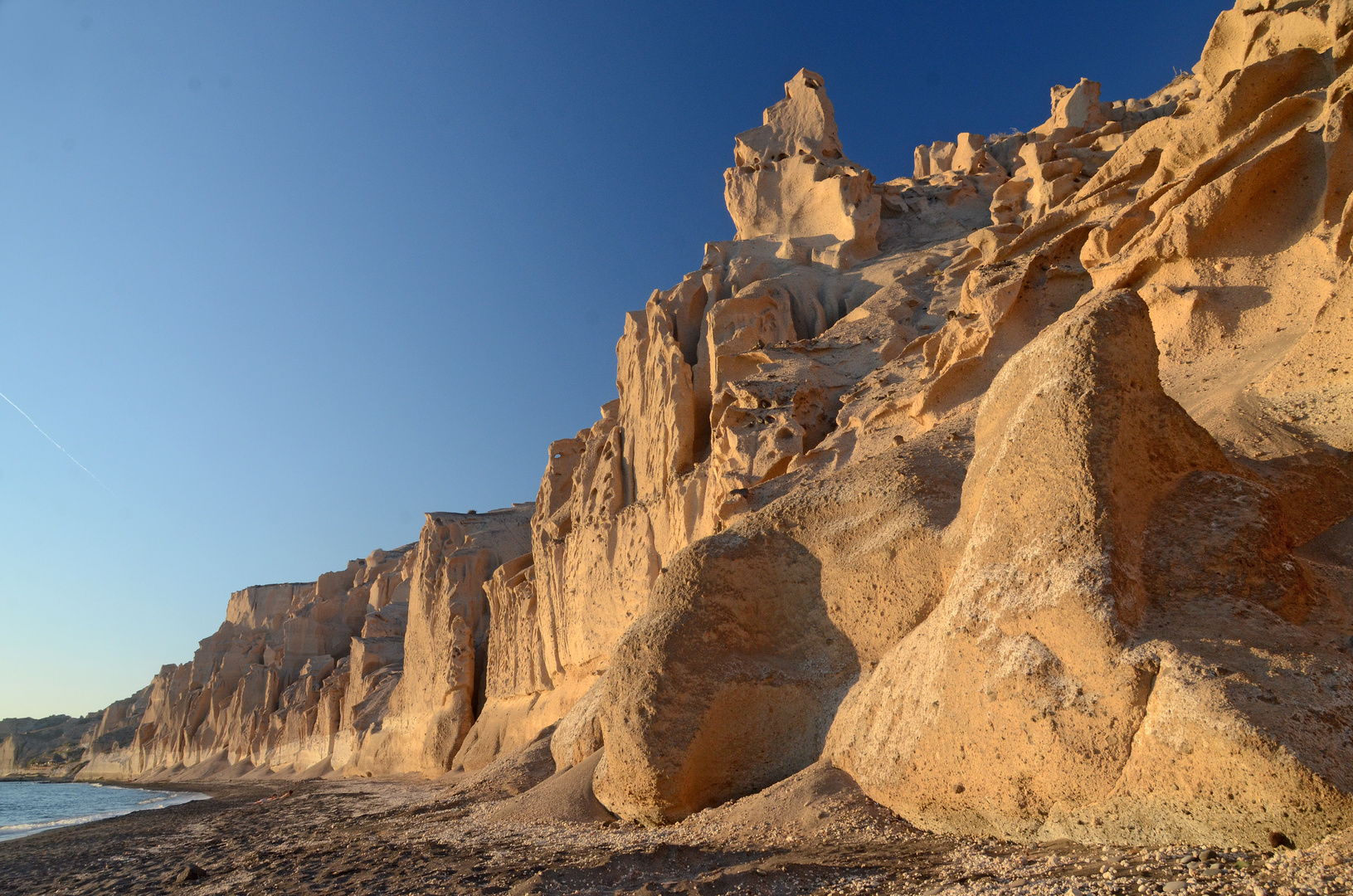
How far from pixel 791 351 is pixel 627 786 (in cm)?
Answer: 1103

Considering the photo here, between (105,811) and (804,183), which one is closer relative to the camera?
(804,183)

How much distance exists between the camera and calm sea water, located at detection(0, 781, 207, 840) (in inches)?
927

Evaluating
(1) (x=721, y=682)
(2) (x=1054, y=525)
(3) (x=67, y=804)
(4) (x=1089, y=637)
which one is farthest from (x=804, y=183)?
(3) (x=67, y=804)

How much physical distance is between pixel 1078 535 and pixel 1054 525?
17cm

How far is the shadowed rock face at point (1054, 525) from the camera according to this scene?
4496 millimetres

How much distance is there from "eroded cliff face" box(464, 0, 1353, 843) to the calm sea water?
20.0m

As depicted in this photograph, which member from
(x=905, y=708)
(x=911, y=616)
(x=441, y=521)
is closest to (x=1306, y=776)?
(x=905, y=708)

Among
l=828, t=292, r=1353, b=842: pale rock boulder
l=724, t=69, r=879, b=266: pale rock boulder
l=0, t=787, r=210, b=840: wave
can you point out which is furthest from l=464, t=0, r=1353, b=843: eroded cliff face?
l=0, t=787, r=210, b=840: wave

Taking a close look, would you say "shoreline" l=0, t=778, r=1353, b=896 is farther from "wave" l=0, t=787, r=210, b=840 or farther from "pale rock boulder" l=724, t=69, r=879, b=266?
"pale rock boulder" l=724, t=69, r=879, b=266

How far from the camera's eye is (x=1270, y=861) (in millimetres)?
3562

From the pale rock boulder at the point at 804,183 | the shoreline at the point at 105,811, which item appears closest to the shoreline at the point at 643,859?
the shoreline at the point at 105,811

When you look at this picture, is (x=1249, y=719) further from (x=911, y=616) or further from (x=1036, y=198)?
(x=1036, y=198)

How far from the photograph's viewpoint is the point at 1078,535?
5.15m

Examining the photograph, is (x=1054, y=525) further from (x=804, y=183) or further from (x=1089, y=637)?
(x=804, y=183)
